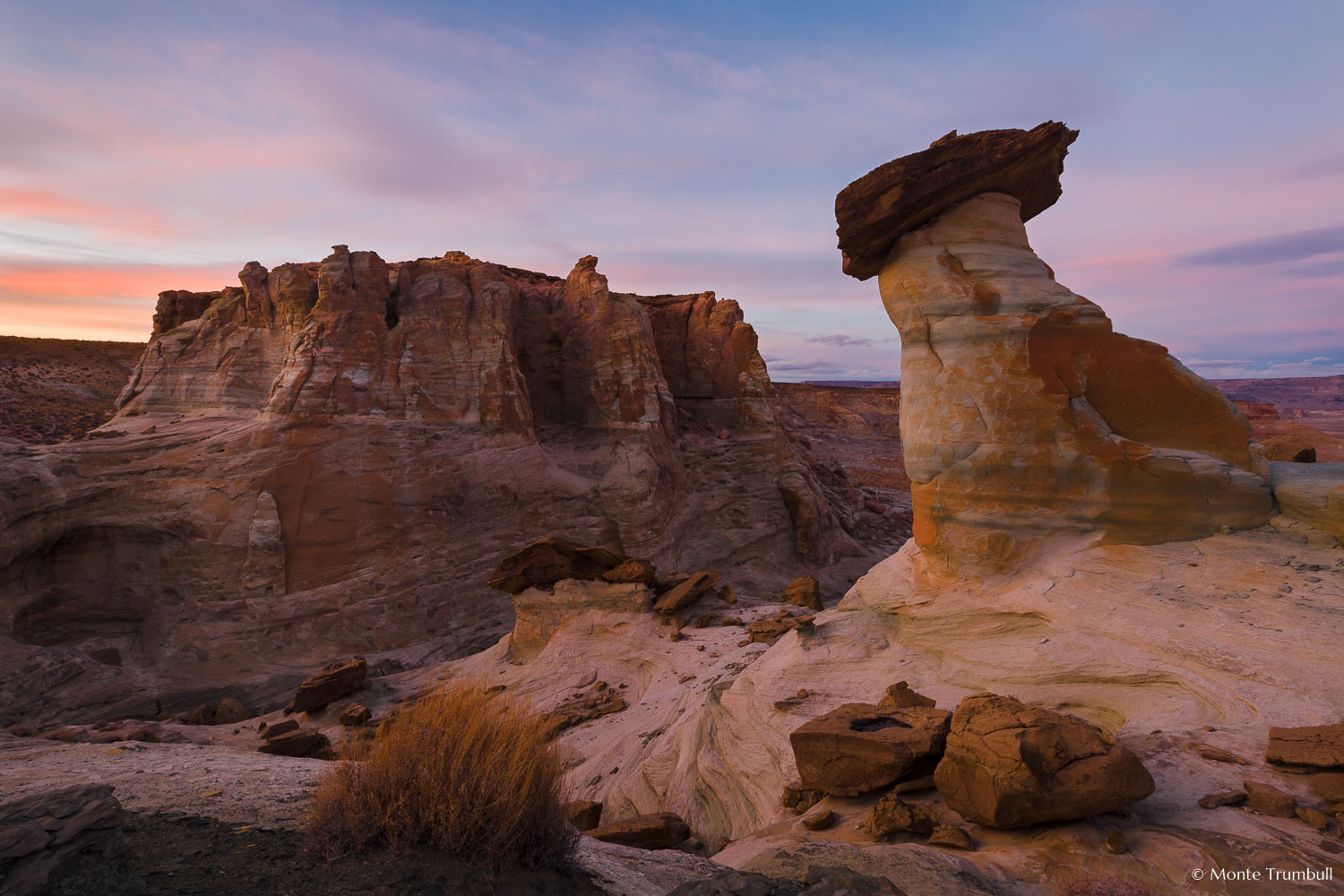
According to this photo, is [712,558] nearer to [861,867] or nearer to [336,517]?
[336,517]

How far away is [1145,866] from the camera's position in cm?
320

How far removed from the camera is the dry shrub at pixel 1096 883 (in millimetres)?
3027

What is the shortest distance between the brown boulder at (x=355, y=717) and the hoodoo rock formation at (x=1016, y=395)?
9583 millimetres

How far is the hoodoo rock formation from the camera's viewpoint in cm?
635

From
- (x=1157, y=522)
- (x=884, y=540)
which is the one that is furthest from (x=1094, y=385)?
(x=884, y=540)

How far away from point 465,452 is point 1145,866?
17.2 m

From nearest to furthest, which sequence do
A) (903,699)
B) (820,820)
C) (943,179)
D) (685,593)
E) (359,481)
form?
(820,820) → (903,699) → (943,179) → (685,593) → (359,481)

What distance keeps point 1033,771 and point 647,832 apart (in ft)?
10.6

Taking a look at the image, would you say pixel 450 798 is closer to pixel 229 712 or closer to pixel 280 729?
pixel 280 729

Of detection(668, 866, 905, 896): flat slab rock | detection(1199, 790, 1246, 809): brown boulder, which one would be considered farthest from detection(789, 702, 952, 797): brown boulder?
detection(668, 866, 905, 896): flat slab rock

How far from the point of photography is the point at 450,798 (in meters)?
3.10

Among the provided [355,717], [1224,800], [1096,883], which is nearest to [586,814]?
[1096,883]

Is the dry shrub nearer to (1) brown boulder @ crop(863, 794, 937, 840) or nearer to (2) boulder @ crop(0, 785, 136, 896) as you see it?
(1) brown boulder @ crop(863, 794, 937, 840)

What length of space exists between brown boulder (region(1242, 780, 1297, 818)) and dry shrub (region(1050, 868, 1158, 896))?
0.96m
